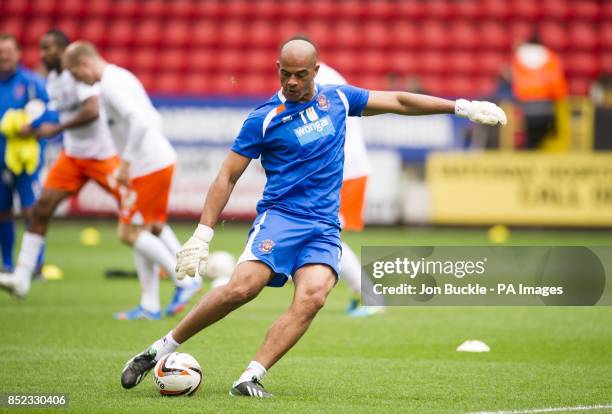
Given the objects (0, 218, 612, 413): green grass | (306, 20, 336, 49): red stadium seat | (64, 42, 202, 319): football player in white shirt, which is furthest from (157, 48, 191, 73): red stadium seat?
(64, 42, 202, 319): football player in white shirt

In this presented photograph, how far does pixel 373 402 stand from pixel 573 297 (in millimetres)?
4598

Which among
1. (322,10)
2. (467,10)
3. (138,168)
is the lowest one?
(138,168)

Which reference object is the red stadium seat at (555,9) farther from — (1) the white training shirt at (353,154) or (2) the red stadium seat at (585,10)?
(1) the white training shirt at (353,154)

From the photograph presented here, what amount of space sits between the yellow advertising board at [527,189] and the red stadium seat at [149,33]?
347 inches

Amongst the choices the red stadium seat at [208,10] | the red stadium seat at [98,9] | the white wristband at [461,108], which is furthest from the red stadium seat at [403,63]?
the white wristband at [461,108]

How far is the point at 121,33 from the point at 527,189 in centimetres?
1067

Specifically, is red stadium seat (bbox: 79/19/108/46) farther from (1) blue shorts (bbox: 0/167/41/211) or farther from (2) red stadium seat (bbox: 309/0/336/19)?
(1) blue shorts (bbox: 0/167/41/211)

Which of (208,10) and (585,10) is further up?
(585,10)

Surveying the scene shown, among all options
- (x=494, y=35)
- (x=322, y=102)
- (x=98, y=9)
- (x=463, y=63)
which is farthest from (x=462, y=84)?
(x=322, y=102)

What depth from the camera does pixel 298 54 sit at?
611 cm

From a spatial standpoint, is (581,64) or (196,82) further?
(196,82)

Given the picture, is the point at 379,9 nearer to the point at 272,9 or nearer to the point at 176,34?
the point at 272,9

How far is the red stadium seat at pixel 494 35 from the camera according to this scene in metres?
23.5

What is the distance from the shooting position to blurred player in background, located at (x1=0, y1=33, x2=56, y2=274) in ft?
38.9
